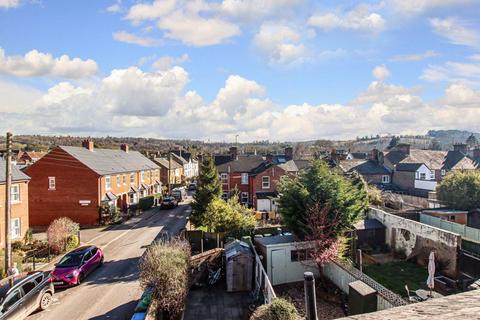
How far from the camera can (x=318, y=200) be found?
62.4 feet

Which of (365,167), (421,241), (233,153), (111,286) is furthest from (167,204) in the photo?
(421,241)

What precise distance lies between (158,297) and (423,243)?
60.6 feet

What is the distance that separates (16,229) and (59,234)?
581 centimetres

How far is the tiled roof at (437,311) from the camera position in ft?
15.0

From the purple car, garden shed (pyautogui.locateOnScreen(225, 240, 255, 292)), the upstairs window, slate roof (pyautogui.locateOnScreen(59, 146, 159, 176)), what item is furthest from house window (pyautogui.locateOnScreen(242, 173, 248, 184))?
garden shed (pyautogui.locateOnScreen(225, 240, 255, 292))

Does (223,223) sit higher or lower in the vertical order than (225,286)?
higher

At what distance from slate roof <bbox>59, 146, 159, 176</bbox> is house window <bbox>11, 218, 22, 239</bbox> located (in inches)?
387

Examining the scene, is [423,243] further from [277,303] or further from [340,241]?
[277,303]

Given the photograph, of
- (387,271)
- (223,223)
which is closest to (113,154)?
(223,223)

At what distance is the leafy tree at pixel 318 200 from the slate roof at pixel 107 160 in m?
25.3

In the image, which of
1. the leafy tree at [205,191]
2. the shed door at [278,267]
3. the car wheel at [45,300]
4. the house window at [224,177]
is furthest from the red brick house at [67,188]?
the shed door at [278,267]

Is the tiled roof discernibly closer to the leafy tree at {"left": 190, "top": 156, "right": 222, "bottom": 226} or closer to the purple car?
the purple car

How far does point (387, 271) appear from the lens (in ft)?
72.2

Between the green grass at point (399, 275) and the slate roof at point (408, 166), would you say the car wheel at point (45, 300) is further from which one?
the slate roof at point (408, 166)
